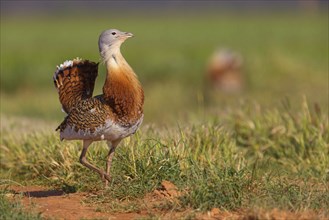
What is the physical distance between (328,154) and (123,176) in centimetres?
258

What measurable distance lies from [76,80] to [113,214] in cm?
168

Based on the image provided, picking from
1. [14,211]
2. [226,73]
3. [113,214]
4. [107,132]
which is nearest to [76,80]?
[107,132]

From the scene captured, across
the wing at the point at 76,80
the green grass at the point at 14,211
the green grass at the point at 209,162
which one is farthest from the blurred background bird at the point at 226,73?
the green grass at the point at 14,211

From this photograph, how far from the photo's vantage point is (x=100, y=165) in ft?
25.1

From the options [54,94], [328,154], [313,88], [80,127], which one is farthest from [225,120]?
[54,94]

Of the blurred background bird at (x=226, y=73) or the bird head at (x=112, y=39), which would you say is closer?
the bird head at (x=112, y=39)

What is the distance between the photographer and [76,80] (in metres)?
7.62

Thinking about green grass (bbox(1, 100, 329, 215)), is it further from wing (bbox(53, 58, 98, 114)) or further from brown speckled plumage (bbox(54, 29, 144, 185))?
wing (bbox(53, 58, 98, 114))

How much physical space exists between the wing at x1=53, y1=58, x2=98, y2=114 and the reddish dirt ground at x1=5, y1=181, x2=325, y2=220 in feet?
3.06

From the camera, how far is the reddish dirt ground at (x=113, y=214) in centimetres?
574

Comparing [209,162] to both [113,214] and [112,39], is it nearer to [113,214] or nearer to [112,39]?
[113,214]

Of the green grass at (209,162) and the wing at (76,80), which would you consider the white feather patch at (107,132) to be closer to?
the green grass at (209,162)

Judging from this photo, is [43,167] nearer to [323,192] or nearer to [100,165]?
[100,165]

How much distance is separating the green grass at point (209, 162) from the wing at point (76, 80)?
556 mm
